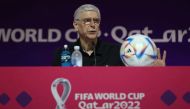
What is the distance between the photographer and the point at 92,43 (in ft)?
8.14

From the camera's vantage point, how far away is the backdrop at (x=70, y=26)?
3.69m

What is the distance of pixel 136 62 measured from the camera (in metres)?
1.83

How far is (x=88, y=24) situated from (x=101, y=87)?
0.76 meters

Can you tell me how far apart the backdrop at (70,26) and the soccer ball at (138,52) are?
1.76 m

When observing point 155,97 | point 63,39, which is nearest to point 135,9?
point 63,39

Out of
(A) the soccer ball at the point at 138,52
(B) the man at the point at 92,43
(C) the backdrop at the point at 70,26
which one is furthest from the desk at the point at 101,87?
(C) the backdrop at the point at 70,26

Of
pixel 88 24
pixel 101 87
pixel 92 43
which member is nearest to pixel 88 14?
pixel 88 24

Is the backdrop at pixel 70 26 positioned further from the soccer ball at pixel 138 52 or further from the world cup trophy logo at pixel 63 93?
the world cup trophy logo at pixel 63 93

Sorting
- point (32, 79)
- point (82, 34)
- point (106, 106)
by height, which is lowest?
point (106, 106)

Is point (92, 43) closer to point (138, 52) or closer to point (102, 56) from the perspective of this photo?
point (102, 56)

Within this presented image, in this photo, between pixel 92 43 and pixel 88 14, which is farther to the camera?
pixel 92 43

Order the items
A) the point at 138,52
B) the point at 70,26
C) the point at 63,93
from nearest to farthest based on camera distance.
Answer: the point at 63,93 → the point at 138,52 → the point at 70,26

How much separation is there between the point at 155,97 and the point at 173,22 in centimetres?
215

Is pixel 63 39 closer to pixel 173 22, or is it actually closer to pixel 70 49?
pixel 173 22
